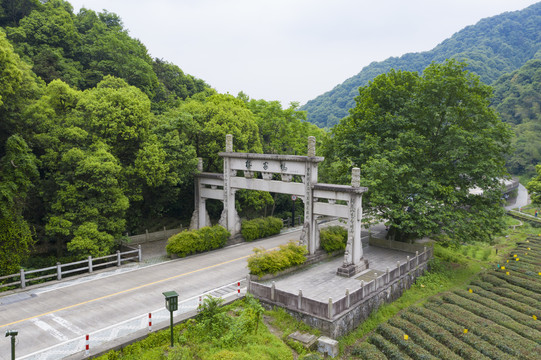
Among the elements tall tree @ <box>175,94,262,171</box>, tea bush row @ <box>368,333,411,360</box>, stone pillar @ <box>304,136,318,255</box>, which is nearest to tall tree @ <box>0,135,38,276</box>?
tall tree @ <box>175,94,262,171</box>

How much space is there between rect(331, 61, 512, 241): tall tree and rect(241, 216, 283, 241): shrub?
7.54m

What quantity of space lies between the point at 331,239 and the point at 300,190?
3633 millimetres

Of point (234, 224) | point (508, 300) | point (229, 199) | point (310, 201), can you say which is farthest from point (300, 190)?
point (508, 300)

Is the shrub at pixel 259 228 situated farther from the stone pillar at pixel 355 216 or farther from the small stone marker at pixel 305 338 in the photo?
the small stone marker at pixel 305 338

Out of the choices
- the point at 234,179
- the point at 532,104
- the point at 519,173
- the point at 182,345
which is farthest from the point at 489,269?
the point at 532,104

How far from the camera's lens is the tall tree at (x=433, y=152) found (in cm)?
2083

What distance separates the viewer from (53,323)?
12.8 metres

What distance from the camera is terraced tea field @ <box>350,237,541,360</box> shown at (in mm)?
13242

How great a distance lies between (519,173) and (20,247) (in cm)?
7128

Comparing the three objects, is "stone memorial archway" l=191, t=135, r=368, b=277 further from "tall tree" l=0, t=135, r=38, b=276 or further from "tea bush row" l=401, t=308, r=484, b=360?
"tall tree" l=0, t=135, r=38, b=276

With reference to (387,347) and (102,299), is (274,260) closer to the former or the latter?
(387,347)

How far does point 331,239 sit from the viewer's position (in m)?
21.9

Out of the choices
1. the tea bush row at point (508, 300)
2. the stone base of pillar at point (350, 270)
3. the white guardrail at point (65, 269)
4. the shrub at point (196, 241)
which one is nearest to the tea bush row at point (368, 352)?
the stone base of pillar at point (350, 270)

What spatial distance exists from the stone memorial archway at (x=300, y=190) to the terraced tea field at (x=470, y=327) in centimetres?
423
